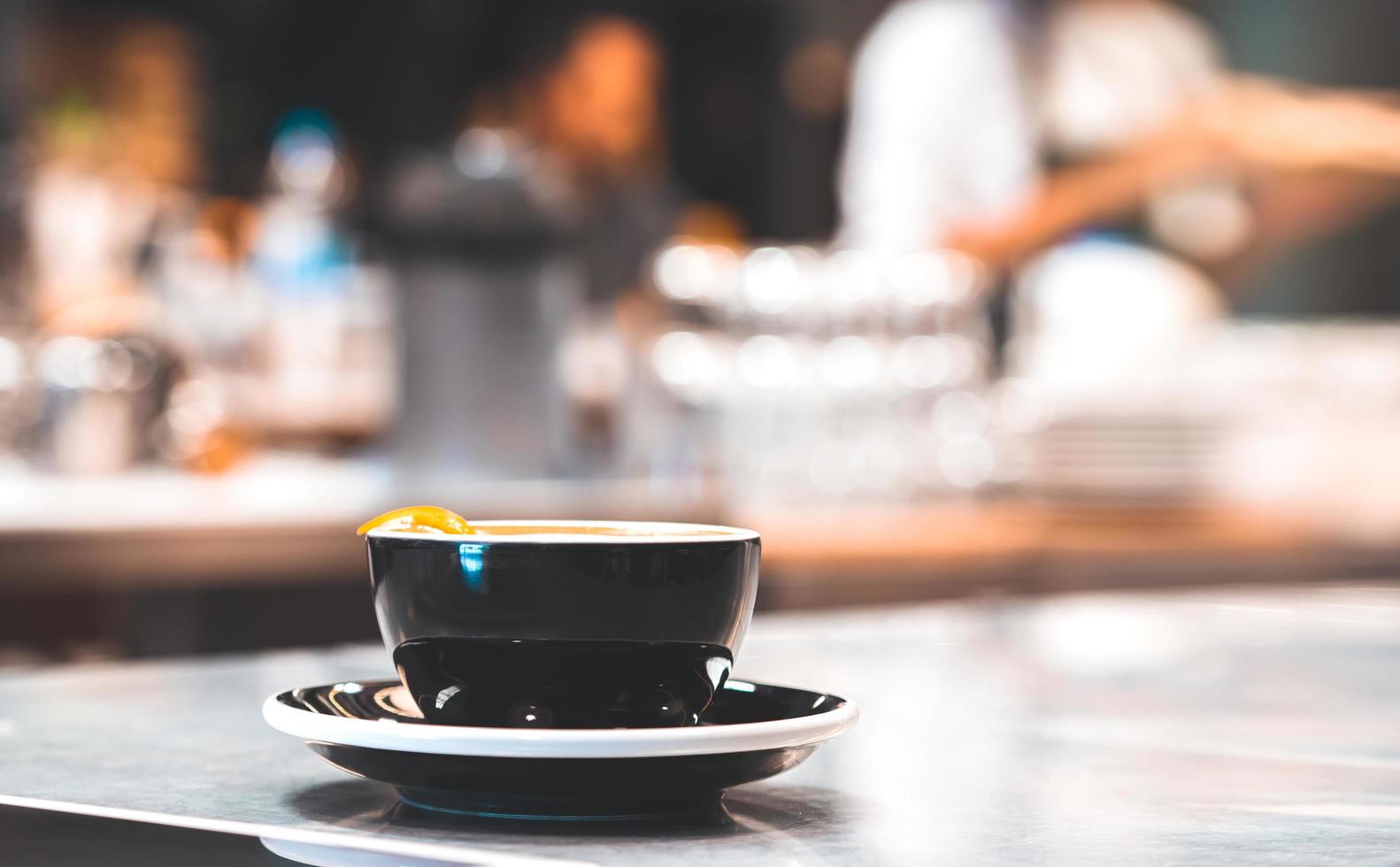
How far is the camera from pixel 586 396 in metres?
2.91

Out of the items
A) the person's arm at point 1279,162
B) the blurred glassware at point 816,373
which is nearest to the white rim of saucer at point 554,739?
the blurred glassware at point 816,373

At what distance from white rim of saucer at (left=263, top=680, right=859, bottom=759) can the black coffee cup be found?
44 mm

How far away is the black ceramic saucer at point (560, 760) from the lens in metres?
0.40

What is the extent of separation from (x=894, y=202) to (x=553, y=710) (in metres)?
2.98

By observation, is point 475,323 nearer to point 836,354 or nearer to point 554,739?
point 836,354

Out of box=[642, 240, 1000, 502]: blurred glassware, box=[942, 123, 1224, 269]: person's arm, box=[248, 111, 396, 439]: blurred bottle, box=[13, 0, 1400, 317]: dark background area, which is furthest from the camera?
box=[13, 0, 1400, 317]: dark background area

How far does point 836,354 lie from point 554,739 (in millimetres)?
1987

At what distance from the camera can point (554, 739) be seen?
40 centimetres

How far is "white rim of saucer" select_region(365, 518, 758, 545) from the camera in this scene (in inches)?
17.8

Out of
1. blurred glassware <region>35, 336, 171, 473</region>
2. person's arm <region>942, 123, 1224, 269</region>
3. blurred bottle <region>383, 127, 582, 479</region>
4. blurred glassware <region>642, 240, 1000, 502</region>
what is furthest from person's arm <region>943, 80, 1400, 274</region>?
blurred glassware <region>35, 336, 171, 473</region>

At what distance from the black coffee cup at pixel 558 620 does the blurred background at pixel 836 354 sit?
1.29 metres

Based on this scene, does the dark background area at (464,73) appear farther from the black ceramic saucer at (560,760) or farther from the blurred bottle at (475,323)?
the black ceramic saucer at (560,760)

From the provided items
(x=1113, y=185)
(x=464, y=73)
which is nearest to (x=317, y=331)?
(x=1113, y=185)

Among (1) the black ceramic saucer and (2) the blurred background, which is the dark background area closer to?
(2) the blurred background
